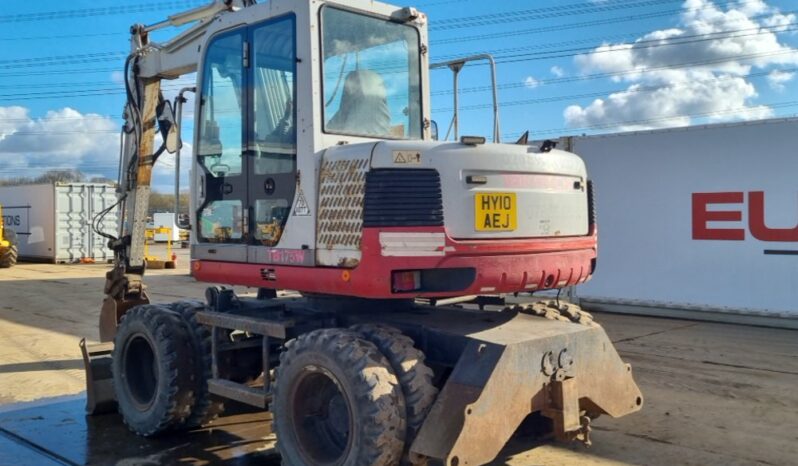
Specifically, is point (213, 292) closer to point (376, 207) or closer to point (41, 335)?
point (376, 207)

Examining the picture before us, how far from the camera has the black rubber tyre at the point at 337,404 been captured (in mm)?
3990

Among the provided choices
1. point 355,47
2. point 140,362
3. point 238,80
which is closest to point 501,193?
point 355,47

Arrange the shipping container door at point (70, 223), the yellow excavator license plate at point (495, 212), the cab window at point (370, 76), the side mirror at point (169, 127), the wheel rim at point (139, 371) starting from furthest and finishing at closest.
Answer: the shipping container door at point (70, 223) < the wheel rim at point (139, 371) < the side mirror at point (169, 127) < the cab window at point (370, 76) < the yellow excavator license plate at point (495, 212)

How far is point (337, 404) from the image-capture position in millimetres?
4582

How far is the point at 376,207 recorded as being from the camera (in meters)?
4.19

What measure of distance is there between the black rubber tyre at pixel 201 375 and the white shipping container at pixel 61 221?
74.5 ft

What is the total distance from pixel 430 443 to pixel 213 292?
8.51 ft

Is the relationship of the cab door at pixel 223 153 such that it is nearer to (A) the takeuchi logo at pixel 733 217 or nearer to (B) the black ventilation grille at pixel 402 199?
(B) the black ventilation grille at pixel 402 199

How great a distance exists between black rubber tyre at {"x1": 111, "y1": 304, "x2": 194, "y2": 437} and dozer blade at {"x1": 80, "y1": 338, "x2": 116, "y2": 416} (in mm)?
438

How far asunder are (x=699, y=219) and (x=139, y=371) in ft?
30.0

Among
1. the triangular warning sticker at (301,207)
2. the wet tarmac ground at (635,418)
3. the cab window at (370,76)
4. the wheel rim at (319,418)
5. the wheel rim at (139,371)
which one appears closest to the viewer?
the wheel rim at (319,418)

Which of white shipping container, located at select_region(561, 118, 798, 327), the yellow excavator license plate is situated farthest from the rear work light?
white shipping container, located at select_region(561, 118, 798, 327)

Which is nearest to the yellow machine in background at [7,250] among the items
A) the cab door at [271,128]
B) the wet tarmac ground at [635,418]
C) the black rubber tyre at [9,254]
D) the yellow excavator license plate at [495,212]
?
the black rubber tyre at [9,254]

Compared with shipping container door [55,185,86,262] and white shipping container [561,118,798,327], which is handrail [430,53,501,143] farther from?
shipping container door [55,185,86,262]
